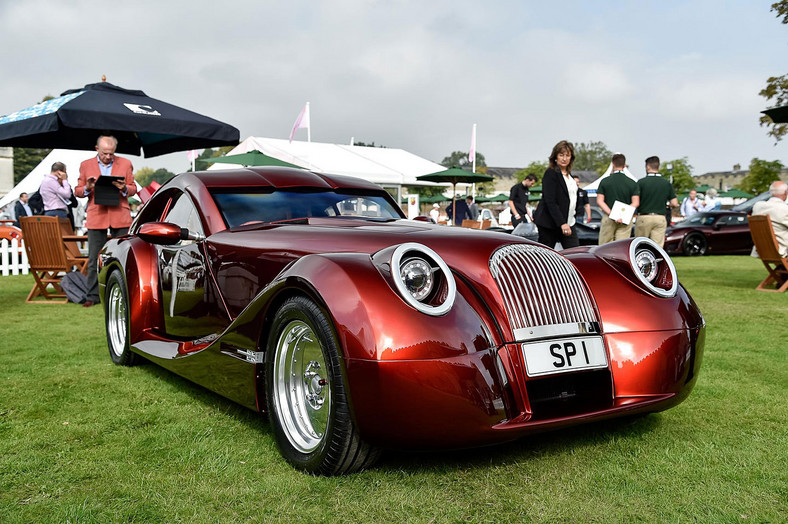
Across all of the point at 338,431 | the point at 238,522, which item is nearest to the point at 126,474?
the point at 238,522

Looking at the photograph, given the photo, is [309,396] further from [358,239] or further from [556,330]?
[556,330]

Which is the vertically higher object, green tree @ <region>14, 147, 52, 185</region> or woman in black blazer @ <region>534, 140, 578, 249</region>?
green tree @ <region>14, 147, 52, 185</region>

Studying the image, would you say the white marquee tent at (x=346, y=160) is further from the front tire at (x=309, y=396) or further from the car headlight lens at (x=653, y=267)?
the front tire at (x=309, y=396)

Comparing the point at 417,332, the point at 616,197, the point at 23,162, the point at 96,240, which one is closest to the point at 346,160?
the point at 616,197

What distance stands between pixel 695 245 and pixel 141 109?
14326 mm

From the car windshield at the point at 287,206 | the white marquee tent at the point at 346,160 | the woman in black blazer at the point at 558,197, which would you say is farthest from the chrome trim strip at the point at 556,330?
the white marquee tent at the point at 346,160

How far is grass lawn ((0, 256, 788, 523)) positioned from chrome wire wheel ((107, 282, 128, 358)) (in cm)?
74

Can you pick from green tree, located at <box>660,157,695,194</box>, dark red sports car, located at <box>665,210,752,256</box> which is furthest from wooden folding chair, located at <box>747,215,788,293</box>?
green tree, located at <box>660,157,695,194</box>

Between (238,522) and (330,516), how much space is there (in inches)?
12.4

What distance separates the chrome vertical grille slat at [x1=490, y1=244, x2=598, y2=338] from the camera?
2.83 m

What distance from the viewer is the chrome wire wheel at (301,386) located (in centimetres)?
286

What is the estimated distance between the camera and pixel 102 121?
319 inches

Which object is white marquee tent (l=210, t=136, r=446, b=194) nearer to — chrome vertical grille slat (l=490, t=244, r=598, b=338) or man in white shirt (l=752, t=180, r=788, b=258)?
man in white shirt (l=752, t=180, r=788, b=258)

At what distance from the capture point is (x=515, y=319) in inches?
109
